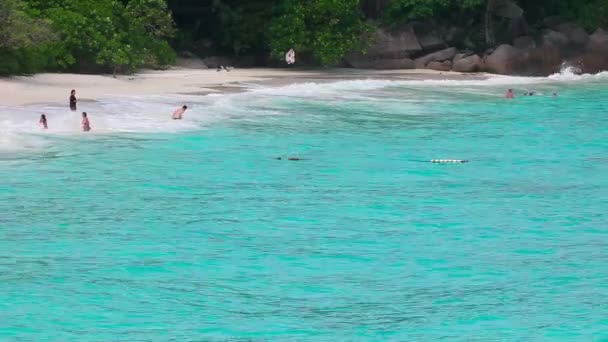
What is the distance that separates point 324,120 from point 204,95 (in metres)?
5.71

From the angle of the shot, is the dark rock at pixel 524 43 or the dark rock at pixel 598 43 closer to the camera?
the dark rock at pixel 524 43

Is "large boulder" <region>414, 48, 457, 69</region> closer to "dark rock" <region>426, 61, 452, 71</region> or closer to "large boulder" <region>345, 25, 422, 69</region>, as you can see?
"dark rock" <region>426, 61, 452, 71</region>

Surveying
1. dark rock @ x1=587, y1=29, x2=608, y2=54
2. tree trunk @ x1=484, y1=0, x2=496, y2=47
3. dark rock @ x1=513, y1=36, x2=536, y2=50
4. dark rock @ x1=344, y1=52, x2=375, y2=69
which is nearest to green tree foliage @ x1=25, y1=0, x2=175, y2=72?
dark rock @ x1=344, y1=52, x2=375, y2=69

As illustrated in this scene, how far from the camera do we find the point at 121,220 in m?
21.0

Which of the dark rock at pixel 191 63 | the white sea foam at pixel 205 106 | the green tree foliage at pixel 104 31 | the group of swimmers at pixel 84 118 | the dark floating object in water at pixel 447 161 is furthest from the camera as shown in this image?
the dark rock at pixel 191 63

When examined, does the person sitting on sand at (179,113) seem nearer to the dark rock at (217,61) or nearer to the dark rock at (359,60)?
the dark rock at (217,61)

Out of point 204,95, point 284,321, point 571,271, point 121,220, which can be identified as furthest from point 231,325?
point 204,95

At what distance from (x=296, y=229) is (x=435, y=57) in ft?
116

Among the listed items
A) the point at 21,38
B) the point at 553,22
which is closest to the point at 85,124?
the point at 21,38

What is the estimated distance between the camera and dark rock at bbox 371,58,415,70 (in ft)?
180

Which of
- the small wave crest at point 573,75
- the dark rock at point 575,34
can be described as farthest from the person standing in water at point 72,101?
the dark rock at point 575,34

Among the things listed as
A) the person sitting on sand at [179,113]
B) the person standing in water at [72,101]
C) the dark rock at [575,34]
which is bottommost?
the person sitting on sand at [179,113]

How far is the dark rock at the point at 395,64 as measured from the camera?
5491 centimetres

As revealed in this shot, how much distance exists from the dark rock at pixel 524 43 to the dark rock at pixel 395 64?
4.50 meters
